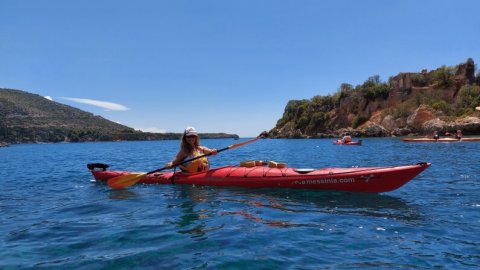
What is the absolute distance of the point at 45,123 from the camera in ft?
471

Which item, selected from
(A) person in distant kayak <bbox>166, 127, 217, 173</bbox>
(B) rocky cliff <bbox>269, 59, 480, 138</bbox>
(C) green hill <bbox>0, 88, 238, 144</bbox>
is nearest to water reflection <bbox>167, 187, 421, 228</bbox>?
(A) person in distant kayak <bbox>166, 127, 217, 173</bbox>

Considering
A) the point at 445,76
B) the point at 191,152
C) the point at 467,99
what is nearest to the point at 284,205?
the point at 191,152

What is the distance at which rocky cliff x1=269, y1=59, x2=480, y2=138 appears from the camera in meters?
62.2

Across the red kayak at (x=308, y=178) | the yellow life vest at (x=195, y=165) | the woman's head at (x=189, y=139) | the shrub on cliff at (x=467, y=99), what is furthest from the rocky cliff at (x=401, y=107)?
the woman's head at (x=189, y=139)

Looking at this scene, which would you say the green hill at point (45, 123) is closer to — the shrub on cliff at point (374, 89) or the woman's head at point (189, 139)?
the shrub on cliff at point (374, 89)

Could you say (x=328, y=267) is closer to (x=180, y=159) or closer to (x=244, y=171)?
(x=244, y=171)

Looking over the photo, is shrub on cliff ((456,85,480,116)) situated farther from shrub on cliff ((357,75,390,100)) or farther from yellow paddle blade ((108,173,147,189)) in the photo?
yellow paddle blade ((108,173,147,189))

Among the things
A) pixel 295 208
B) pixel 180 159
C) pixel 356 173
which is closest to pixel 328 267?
pixel 295 208

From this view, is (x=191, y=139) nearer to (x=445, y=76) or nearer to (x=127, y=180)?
(x=127, y=180)

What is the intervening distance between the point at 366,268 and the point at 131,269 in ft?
9.50

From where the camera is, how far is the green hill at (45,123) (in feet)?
424

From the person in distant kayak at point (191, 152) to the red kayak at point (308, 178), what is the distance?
286 mm

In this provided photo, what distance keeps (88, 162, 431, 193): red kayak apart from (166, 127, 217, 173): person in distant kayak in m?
0.29

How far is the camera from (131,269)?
180 inches
